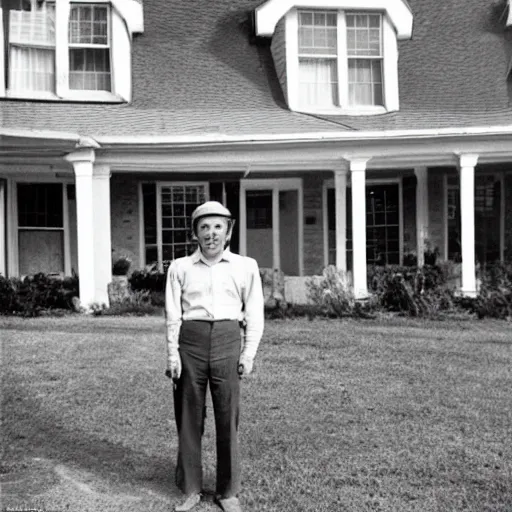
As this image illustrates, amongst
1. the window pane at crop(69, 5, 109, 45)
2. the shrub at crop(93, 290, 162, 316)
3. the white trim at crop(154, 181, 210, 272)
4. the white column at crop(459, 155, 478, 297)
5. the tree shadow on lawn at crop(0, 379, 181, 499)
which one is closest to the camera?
the tree shadow on lawn at crop(0, 379, 181, 499)

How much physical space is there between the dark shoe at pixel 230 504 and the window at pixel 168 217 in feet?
32.0

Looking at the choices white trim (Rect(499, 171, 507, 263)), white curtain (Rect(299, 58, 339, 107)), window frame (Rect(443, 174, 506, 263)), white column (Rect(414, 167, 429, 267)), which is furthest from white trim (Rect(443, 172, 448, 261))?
white curtain (Rect(299, 58, 339, 107))

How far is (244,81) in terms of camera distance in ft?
43.2

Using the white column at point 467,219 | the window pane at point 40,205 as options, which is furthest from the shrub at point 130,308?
the white column at point 467,219

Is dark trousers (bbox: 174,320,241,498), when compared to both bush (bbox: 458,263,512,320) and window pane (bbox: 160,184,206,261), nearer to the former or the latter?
bush (bbox: 458,263,512,320)

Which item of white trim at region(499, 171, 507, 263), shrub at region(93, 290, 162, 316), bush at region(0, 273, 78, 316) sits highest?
white trim at region(499, 171, 507, 263)

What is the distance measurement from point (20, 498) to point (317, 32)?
10.4m

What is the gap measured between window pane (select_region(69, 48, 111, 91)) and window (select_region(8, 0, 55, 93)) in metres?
0.34

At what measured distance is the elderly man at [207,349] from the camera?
13.8ft

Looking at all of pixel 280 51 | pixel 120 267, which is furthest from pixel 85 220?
pixel 280 51

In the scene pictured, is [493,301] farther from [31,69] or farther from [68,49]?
[31,69]

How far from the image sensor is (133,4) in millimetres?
12750

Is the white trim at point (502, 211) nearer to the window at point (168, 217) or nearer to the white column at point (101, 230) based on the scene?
the window at point (168, 217)

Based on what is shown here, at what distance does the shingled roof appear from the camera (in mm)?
12008
